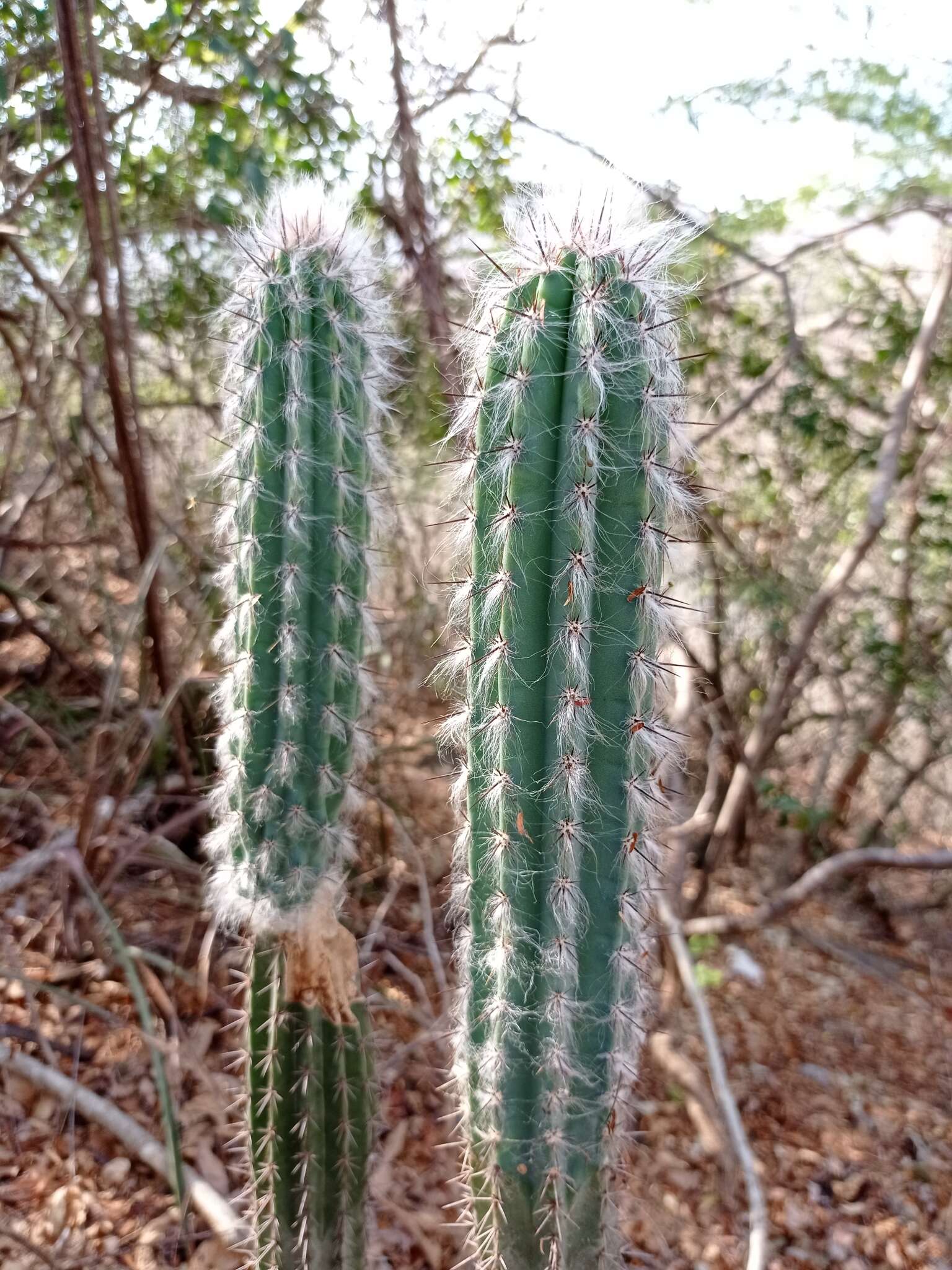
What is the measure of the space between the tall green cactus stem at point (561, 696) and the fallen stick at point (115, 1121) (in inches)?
36.6

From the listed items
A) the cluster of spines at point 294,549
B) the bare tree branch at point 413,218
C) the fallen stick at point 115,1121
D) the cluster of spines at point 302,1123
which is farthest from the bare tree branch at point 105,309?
the cluster of spines at point 302,1123

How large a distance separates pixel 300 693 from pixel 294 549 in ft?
0.79

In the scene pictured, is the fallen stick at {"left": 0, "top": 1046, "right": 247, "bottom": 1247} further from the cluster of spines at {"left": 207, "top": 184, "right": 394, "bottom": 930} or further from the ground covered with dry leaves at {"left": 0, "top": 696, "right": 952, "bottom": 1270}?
the cluster of spines at {"left": 207, "top": 184, "right": 394, "bottom": 930}

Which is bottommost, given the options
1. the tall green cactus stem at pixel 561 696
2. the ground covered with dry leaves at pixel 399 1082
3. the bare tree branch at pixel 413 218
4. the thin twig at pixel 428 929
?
the ground covered with dry leaves at pixel 399 1082

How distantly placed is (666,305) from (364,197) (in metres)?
2.02

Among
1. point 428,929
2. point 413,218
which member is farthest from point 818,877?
point 413,218

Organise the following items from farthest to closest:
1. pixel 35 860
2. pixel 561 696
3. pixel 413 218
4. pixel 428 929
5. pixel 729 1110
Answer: pixel 413 218 < pixel 428 929 < pixel 35 860 < pixel 729 1110 < pixel 561 696

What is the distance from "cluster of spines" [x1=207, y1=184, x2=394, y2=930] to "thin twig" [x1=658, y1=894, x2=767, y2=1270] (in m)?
0.94

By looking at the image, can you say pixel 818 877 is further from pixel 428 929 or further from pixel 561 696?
pixel 561 696

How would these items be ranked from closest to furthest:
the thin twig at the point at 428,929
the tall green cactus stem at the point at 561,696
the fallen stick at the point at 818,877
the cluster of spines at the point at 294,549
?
the tall green cactus stem at the point at 561,696, the cluster of spines at the point at 294,549, the fallen stick at the point at 818,877, the thin twig at the point at 428,929

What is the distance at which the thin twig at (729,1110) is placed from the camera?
1604 mm

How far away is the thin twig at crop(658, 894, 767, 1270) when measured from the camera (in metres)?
1.60

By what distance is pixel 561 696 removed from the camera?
1.03m

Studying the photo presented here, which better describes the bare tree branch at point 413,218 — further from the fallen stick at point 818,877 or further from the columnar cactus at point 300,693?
the fallen stick at point 818,877
